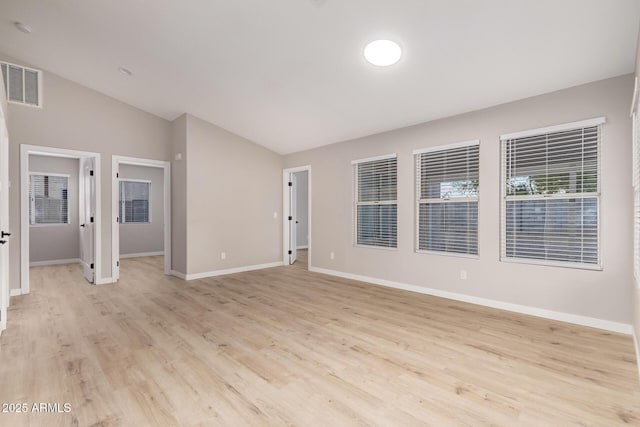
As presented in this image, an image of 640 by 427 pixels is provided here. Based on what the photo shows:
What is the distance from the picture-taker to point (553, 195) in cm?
335

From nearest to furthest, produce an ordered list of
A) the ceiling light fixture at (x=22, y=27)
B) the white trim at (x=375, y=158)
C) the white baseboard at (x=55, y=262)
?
the ceiling light fixture at (x=22, y=27), the white trim at (x=375, y=158), the white baseboard at (x=55, y=262)

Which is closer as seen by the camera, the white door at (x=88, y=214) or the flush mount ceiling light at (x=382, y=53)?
the flush mount ceiling light at (x=382, y=53)

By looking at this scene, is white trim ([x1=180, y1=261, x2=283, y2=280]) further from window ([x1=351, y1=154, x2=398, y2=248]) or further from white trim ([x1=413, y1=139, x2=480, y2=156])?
white trim ([x1=413, y1=139, x2=480, y2=156])

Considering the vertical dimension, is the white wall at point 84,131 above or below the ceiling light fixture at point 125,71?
below

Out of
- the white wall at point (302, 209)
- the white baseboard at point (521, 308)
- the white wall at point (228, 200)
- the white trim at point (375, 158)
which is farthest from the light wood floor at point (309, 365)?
the white wall at point (302, 209)

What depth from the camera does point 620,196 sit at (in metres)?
2.96

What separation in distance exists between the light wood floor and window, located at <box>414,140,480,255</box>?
2.77 ft

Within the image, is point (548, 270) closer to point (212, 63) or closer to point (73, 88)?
point (212, 63)

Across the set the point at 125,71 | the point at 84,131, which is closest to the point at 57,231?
the point at 84,131

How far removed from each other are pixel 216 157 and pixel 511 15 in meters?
4.73

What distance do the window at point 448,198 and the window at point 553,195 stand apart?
38 centimetres

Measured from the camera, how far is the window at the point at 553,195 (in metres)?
3.15

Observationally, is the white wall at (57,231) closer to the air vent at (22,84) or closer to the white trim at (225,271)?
the air vent at (22,84)

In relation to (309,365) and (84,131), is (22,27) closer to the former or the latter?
(84,131)
